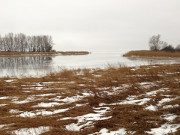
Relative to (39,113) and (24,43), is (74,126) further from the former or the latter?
(24,43)

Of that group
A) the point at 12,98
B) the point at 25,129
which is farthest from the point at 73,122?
the point at 12,98

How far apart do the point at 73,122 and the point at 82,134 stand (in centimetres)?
65

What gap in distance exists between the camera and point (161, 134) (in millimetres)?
2805

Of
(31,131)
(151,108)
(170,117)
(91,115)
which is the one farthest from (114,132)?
(31,131)

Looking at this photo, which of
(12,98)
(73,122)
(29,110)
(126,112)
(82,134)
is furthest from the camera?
(12,98)

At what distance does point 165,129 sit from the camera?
2963mm

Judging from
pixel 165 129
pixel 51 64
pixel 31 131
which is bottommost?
pixel 31 131

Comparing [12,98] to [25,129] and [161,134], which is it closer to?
[25,129]

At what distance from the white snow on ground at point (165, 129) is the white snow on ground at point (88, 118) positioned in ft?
3.96

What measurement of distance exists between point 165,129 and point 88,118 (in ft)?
5.88

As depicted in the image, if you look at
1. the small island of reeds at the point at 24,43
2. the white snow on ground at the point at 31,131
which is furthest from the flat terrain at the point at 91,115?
the small island of reeds at the point at 24,43

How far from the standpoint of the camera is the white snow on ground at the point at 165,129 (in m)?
2.86

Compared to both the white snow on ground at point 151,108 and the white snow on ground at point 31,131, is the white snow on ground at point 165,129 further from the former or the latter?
the white snow on ground at point 31,131

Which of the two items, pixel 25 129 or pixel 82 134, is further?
pixel 25 129
